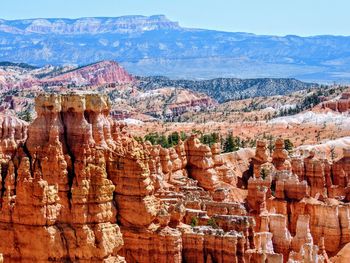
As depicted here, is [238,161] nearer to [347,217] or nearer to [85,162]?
[347,217]

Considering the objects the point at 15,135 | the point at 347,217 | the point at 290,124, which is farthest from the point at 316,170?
the point at 290,124

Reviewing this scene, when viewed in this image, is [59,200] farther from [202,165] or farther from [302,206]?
[202,165]

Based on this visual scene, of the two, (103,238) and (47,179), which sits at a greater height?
(47,179)

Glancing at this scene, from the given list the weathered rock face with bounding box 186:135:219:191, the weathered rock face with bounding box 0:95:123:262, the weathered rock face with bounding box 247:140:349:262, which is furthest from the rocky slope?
the weathered rock face with bounding box 186:135:219:191

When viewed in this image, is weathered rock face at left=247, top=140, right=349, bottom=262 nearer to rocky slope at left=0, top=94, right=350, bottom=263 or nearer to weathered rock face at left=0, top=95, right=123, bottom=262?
rocky slope at left=0, top=94, right=350, bottom=263

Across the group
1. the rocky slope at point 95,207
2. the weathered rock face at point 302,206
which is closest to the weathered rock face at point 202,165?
the weathered rock face at point 302,206

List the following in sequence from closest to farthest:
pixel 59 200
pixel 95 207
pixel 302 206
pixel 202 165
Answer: pixel 95 207 < pixel 59 200 < pixel 302 206 < pixel 202 165

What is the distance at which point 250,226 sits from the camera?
130 feet

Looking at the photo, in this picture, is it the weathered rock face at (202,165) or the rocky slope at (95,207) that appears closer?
the rocky slope at (95,207)

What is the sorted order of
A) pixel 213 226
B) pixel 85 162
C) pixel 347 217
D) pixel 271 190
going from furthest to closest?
1. pixel 271 190
2. pixel 347 217
3. pixel 213 226
4. pixel 85 162

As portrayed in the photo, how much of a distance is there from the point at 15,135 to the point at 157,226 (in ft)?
32.9

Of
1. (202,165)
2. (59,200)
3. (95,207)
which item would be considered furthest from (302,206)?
(59,200)

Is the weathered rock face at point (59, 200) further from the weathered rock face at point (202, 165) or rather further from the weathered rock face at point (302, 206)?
the weathered rock face at point (202, 165)

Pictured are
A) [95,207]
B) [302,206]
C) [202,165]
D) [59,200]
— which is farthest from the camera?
[202,165]
